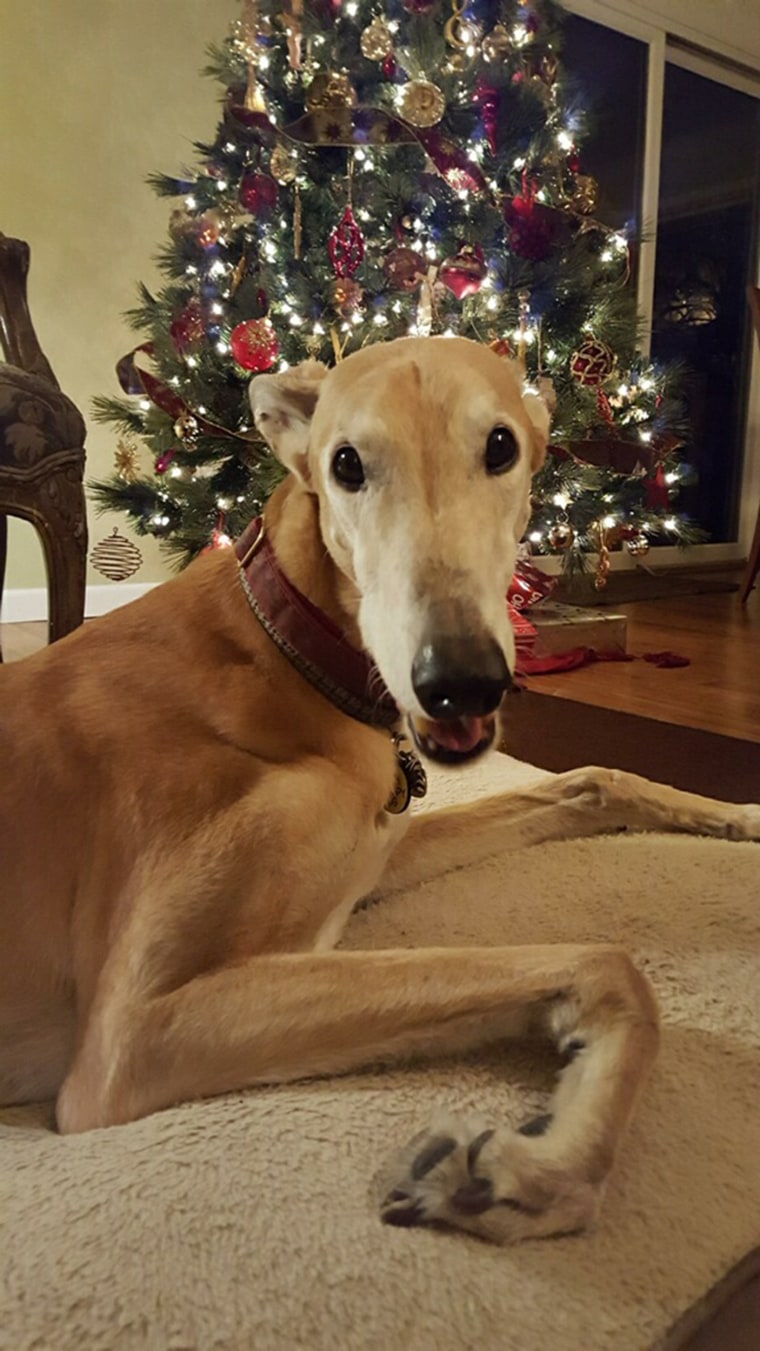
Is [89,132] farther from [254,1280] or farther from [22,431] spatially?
[254,1280]

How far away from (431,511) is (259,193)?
9.43 ft

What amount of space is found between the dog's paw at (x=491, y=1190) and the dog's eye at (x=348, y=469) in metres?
0.71

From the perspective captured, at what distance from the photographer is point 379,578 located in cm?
114

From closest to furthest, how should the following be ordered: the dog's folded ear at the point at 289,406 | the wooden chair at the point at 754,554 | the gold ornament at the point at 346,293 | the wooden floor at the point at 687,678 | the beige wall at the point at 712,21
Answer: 1. the dog's folded ear at the point at 289,406
2. the wooden floor at the point at 687,678
3. the gold ornament at the point at 346,293
4. the wooden chair at the point at 754,554
5. the beige wall at the point at 712,21

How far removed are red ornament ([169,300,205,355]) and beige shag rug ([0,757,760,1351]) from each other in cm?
303

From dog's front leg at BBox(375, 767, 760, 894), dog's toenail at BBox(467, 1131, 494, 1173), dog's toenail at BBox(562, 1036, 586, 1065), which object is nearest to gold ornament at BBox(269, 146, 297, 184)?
dog's front leg at BBox(375, 767, 760, 894)

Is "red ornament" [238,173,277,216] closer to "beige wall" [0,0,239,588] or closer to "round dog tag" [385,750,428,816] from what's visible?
"beige wall" [0,0,239,588]

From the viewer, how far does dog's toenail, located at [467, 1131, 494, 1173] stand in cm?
87

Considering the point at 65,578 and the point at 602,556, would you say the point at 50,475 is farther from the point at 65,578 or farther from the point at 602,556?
the point at 602,556

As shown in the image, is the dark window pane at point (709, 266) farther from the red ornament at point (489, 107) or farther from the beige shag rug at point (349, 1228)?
the beige shag rug at point (349, 1228)

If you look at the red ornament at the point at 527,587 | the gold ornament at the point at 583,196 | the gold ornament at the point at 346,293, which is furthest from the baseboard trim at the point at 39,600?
the gold ornament at the point at 583,196

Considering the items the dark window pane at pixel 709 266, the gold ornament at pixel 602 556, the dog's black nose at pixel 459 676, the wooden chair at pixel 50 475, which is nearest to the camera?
the dog's black nose at pixel 459 676

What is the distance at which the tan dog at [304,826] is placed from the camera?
3.26ft

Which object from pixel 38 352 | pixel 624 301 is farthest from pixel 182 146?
pixel 38 352
